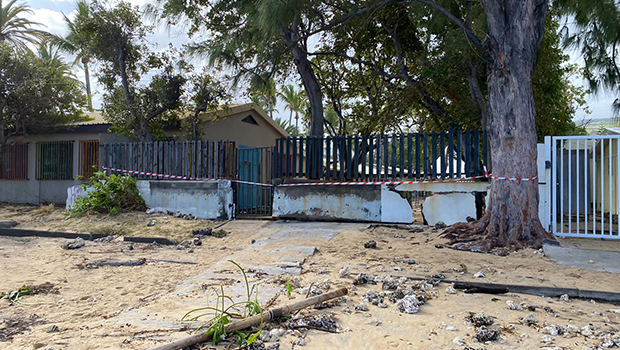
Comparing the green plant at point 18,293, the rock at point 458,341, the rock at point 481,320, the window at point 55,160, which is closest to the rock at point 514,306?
the rock at point 481,320

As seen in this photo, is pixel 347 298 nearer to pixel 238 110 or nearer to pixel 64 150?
pixel 238 110

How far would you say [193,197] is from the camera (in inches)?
428

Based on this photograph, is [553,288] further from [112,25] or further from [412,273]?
[112,25]

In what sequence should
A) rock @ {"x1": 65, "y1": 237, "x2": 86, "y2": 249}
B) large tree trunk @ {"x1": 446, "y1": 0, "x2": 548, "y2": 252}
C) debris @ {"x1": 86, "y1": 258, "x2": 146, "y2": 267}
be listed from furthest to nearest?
rock @ {"x1": 65, "y1": 237, "x2": 86, "y2": 249}
large tree trunk @ {"x1": 446, "y1": 0, "x2": 548, "y2": 252}
debris @ {"x1": 86, "y1": 258, "x2": 146, "y2": 267}

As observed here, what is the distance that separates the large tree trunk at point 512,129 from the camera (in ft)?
23.7

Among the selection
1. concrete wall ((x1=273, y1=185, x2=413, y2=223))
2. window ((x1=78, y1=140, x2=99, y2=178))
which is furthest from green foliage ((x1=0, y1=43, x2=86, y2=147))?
concrete wall ((x1=273, y1=185, x2=413, y2=223))

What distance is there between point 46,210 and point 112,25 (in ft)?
18.9

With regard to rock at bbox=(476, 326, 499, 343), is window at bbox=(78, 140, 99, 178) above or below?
above

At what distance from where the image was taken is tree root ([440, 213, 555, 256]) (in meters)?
6.95

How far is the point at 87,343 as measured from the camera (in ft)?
11.1

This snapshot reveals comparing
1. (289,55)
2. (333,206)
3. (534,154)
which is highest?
(289,55)

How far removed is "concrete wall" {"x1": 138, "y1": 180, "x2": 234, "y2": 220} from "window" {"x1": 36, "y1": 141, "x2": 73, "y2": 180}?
214 inches

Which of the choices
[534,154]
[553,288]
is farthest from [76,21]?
[553,288]

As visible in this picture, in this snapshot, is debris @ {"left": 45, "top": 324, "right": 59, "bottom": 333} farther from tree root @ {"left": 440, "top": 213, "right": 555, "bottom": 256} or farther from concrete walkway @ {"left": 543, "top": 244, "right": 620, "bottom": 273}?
concrete walkway @ {"left": 543, "top": 244, "right": 620, "bottom": 273}
